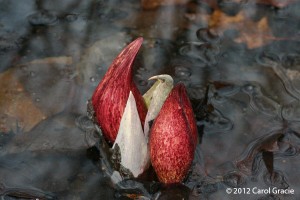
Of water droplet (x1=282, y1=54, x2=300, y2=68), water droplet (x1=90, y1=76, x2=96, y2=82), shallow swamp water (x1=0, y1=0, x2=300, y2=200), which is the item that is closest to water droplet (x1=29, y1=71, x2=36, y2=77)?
shallow swamp water (x1=0, y1=0, x2=300, y2=200)

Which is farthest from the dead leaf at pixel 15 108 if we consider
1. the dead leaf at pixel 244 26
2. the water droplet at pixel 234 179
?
the dead leaf at pixel 244 26

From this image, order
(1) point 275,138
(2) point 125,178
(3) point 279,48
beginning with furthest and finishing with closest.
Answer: (3) point 279,48 < (1) point 275,138 < (2) point 125,178

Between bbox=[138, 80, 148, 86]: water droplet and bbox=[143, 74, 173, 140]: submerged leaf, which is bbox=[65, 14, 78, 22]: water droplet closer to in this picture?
bbox=[138, 80, 148, 86]: water droplet

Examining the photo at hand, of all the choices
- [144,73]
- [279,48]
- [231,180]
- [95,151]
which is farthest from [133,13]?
[231,180]

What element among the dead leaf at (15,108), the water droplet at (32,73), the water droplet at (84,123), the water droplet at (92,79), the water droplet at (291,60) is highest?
the water droplet at (291,60)

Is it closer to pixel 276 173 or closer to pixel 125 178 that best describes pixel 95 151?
pixel 125 178

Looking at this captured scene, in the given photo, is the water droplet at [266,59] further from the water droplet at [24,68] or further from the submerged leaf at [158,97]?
the water droplet at [24,68]
